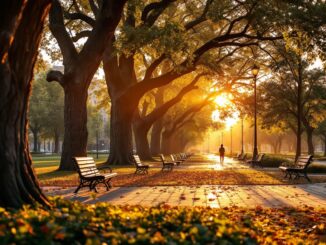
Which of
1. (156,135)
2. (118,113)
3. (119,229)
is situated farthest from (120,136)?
(119,229)

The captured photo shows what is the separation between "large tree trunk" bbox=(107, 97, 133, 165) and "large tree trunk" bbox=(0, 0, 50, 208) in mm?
22953

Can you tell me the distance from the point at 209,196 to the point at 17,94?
680 centimetres

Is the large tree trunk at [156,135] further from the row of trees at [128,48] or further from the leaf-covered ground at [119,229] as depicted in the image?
the leaf-covered ground at [119,229]

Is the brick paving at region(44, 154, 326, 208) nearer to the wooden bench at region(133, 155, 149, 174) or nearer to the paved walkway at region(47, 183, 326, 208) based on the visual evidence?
the paved walkway at region(47, 183, 326, 208)

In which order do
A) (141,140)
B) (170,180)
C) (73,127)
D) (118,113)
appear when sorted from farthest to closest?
(141,140)
(118,113)
(73,127)
(170,180)

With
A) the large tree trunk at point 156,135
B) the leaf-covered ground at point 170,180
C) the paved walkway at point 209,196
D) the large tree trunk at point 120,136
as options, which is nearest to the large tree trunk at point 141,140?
the large tree trunk at point 120,136

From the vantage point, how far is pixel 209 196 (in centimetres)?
1245

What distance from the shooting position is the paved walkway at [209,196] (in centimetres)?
1095

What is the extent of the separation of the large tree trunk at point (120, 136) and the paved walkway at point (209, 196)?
15658 millimetres

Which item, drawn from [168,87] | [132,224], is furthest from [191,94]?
[132,224]

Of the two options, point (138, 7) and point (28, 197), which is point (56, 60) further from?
point (28, 197)

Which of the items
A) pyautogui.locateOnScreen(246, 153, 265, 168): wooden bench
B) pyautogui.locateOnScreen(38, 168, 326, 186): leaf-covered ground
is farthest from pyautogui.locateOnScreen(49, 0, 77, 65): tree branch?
pyautogui.locateOnScreen(246, 153, 265, 168): wooden bench

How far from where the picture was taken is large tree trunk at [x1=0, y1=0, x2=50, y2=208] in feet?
22.2

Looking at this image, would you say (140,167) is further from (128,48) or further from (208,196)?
(208,196)
